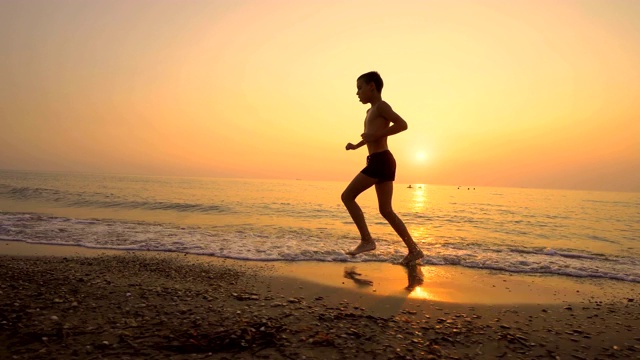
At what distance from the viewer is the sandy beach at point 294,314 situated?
2625 mm

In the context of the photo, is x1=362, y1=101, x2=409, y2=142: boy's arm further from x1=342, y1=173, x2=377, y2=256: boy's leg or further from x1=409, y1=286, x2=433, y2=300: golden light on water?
x1=409, y1=286, x2=433, y2=300: golden light on water

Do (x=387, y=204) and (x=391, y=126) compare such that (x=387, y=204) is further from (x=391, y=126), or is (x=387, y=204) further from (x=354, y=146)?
(x=391, y=126)

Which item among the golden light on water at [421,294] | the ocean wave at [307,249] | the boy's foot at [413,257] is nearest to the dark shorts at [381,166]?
the boy's foot at [413,257]

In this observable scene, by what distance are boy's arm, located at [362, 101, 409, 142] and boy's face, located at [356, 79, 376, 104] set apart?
10.2 inches

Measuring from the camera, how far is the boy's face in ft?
19.0

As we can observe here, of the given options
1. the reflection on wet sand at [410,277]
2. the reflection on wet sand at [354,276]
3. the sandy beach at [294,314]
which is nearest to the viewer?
the sandy beach at [294,314]

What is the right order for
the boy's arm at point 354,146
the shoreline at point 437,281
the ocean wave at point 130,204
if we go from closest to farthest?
the shoreline at point 437,281 → the boy's arm at point 354,146 → the ocean wave at point 130,204

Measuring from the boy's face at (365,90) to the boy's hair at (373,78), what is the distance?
4 centimetres

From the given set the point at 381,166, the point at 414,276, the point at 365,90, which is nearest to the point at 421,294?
the point at 414,276

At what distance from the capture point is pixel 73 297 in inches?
138

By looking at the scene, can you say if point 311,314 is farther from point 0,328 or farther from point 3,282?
point 3,282

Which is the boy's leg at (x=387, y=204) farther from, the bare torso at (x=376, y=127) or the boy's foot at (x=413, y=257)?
the bare torso at (x=376, y=127)

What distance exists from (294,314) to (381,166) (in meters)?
2.97

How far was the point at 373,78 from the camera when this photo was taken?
5.83 metres
